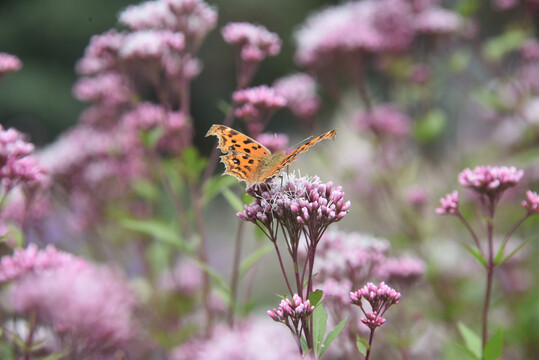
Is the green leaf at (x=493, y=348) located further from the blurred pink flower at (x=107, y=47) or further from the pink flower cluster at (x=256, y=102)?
the blurred pink flower at (x=107, y=47)

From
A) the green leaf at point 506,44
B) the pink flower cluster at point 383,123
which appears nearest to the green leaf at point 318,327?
the pink flower cluster at point 383,123

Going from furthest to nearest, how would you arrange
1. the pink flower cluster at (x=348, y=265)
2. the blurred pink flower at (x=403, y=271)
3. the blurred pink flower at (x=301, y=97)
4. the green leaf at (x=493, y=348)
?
the blurred pink flower at (x=301, y=97), the blurred pink flower at (x=403, y=271), the pink flower cluster at (x=348, y=265), the green leaf at (x=493, y=348)

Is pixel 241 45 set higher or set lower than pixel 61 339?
higher

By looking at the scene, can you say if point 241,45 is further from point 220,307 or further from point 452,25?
point 452,25

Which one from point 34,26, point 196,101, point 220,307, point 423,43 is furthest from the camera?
point 196,101

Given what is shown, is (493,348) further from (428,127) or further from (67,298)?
(428,127)

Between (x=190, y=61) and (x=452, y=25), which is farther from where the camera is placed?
(x=452, y=25)


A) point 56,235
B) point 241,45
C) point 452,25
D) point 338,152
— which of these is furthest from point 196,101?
point 241,45
